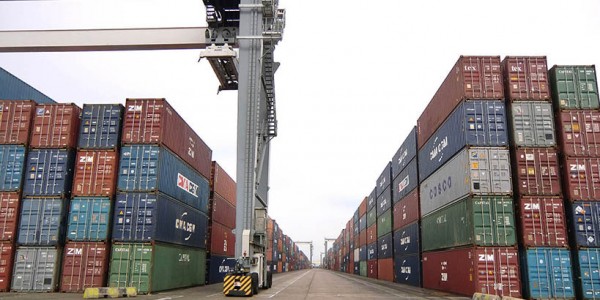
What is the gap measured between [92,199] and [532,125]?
22.0 metres

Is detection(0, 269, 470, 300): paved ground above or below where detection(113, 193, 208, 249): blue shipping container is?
below

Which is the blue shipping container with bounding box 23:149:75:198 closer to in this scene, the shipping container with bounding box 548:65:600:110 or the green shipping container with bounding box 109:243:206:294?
the green shipping container with bounding box 109:243:206:294

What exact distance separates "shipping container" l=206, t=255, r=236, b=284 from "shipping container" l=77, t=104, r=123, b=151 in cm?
1285

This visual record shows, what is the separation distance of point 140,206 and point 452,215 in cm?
1610

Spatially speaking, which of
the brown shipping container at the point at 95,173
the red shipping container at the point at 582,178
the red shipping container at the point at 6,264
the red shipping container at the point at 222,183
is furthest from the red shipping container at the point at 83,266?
the red shipping container at the point at 582,178

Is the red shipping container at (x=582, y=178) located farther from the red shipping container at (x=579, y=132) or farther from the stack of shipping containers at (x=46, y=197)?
the stack of shipping containers at (x=46, y=197)

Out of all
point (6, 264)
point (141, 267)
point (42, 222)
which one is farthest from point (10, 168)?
point (141, 267)

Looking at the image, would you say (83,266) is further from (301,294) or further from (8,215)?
(301,294)

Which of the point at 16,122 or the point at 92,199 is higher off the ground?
the point at 16,122

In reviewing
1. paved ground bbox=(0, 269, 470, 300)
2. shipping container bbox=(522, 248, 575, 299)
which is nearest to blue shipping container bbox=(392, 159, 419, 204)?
paved ground bbox=(0, 269, 470, 300)

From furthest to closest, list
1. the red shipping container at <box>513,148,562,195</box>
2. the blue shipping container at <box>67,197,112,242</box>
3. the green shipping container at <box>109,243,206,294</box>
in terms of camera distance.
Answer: the blue shipping container at <box>67,197,112,242</box>, the green shipping container at <box>109,243,206,294</box>, the red shipping container at <box>513,148,562,195</box>

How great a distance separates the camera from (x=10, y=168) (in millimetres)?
22969

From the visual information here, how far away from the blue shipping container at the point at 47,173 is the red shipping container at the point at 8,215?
0.64 m

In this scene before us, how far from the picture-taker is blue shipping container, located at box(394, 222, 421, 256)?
31.1 metres
